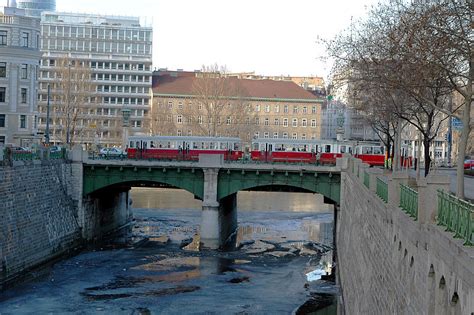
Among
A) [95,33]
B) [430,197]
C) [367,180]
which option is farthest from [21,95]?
[95,33]

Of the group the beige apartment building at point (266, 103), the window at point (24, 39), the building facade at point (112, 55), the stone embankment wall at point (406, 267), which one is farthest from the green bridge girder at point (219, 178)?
the building facade at point (112, 55)

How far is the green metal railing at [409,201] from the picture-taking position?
688 inches

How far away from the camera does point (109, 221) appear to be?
209 ft

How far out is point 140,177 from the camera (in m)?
57.5

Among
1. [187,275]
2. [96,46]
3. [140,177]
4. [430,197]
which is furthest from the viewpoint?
[96,46]

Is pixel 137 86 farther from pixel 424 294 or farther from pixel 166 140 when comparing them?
pixel 424 294

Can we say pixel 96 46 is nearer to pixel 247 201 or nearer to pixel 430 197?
pixel 247 201

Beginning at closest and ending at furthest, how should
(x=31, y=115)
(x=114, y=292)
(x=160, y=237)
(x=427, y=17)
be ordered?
(x=427, y=17), (x=114, y=292), (x=160, y=237), (x=31, y=115)

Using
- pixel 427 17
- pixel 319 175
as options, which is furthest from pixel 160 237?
pixel 427 17

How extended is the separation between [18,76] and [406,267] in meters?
60.3

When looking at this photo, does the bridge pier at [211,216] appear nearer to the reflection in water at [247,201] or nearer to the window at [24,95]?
the window at [24,95]

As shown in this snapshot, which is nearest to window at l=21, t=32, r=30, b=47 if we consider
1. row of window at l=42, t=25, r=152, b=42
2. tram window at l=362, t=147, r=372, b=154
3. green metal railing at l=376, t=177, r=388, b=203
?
tram window at l=362, t=147, r=372, b=154

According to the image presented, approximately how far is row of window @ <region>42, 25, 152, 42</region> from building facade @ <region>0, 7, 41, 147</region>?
79432 millimetres

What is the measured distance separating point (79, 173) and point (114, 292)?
60.8ft
